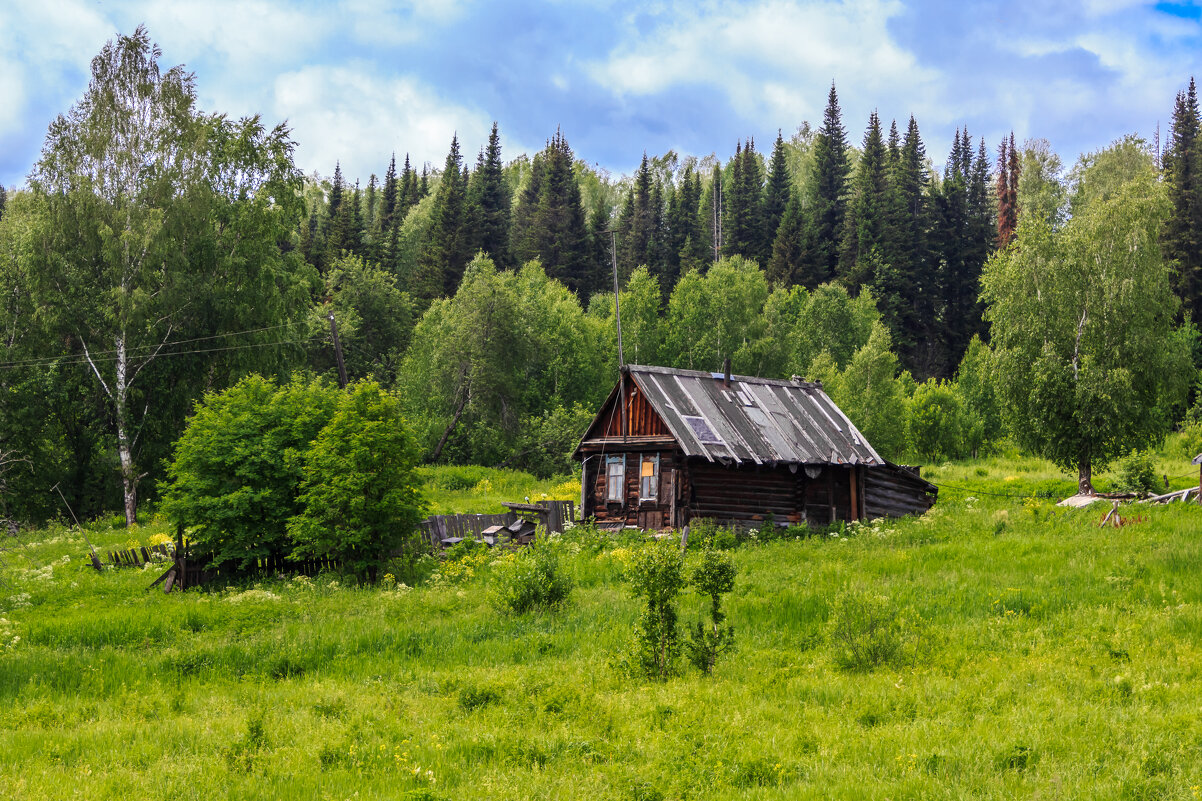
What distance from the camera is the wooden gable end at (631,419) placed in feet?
96.0

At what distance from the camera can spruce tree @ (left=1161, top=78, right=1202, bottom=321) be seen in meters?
61.5

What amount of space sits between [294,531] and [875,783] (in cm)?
1679

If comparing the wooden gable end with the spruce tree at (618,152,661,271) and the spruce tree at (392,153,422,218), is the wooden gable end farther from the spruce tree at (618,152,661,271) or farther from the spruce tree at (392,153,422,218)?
the spruce tree at (392,153,422,218)

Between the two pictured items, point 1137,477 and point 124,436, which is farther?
point 124,436

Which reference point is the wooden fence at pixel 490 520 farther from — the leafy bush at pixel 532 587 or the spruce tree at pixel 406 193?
the spruce tree at pixel 406 193

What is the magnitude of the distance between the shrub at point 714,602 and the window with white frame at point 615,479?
16.2 metres

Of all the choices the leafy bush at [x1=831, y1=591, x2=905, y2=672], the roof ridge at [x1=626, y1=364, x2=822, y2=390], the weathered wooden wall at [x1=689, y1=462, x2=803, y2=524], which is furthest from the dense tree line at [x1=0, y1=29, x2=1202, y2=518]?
the leafy bush at [x1=831, y1=591, x2=905, y2=672]

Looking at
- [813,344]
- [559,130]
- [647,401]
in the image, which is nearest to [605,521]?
[647,401]

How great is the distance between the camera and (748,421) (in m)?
30.4

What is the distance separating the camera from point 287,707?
11906mm

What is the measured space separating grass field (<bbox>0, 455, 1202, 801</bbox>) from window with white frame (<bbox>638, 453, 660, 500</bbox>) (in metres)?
7.01

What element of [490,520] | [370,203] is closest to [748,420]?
[490,520]

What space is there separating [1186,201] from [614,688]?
2773 inches

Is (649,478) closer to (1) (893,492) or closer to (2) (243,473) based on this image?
(1) (893,492)
